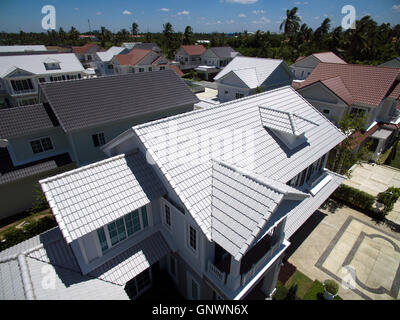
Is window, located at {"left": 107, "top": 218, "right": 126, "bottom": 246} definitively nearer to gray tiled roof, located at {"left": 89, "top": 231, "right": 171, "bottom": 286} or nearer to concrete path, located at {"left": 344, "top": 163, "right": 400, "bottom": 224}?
gray tiled roof, located at {"left": 89, "top": 231, "right": 171, "bottom": 286}

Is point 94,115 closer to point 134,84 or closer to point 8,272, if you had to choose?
point 134,84

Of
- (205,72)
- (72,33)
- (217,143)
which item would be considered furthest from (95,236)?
(72,33)

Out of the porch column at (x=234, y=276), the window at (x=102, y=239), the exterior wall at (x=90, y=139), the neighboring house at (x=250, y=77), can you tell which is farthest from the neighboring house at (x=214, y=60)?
the porch column at (x=234, y=276)

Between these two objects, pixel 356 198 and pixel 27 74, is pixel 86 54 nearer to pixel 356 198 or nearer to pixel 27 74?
pixel 27 74

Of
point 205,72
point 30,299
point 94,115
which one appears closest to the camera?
point 30,299

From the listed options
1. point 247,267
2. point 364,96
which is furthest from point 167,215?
point 364,96

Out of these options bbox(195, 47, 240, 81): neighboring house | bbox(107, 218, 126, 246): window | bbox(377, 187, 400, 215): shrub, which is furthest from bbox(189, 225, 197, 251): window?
bbox(195, 47, 240, 81): neighboring house

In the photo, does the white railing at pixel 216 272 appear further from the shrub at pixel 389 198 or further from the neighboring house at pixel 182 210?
the shrub at pixel 389 198
